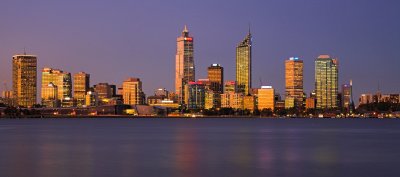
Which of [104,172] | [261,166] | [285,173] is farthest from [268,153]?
[104,172]

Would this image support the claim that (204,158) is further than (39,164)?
Yes

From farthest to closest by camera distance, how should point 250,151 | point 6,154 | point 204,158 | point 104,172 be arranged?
point 250,151 < point 6,154 < point 204,158 < point 104,172

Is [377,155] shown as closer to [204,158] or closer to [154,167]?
[204,158]

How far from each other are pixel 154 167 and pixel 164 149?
1857cm

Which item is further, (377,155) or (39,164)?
(377,155)

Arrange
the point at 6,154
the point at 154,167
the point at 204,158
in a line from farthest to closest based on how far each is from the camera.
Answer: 1. the point at 6,154
2. the point at 204,158
3. the point at 154,167

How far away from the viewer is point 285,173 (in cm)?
4166

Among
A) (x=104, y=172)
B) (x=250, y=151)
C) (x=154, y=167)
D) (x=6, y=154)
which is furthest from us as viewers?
(x=250, y=151)

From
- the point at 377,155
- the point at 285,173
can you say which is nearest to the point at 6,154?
the point at 285,173

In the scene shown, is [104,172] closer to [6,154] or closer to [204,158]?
[204,158]

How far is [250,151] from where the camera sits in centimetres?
6106

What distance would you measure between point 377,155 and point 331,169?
1418cm

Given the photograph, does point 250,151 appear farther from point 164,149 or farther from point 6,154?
point 6,154

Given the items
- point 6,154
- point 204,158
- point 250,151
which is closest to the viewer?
point 204,158
